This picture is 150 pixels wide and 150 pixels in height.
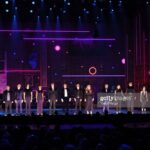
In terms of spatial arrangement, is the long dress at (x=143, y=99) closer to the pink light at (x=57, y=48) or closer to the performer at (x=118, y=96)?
the performer at (x=118, y=96)

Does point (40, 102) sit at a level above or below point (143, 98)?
below

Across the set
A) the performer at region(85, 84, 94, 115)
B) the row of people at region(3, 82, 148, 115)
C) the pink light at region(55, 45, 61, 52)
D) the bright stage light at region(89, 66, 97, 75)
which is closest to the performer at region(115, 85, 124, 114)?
the row of people at region(3, 82, 148, 115)

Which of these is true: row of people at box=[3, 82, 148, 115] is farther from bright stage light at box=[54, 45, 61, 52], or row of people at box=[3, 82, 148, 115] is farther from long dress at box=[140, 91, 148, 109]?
bright stage light at box=[54, 45, 61, 52]

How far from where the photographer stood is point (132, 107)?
20000mm

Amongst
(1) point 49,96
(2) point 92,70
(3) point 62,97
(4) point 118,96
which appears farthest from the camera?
(2) point 92,70

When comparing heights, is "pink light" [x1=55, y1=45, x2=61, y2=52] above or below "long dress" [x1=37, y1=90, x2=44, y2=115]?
above

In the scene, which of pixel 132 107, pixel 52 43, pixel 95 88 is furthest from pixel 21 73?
pixel 132 107

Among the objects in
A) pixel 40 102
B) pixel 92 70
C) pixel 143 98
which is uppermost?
pixel 92 70

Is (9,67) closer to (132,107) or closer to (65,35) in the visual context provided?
(65,35)

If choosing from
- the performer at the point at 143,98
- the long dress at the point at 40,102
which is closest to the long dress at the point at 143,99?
the performer at the point at 143,98

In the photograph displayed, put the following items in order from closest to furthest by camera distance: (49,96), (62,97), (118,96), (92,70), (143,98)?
(62,97), (49,96), (118,96), (143,98), (92,70)

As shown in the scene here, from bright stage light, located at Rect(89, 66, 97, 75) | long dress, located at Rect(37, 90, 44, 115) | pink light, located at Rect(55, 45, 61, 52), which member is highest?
pink light, located at Rect(55, 45, 61, 52)

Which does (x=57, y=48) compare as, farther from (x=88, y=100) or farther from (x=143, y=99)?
(x=143, y=99)

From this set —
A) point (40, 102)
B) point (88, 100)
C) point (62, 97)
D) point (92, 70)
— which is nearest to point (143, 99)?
point (88, 100)
